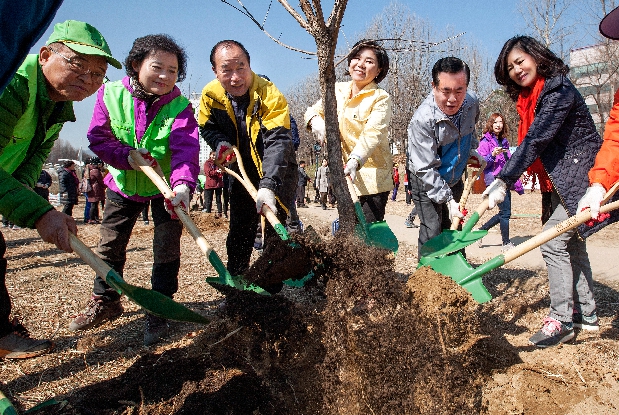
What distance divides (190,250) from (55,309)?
2.70 meters

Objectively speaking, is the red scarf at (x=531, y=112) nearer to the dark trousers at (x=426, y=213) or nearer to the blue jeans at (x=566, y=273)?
the blue jeans at (x=566, y=273)

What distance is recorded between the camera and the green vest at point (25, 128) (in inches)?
89.0

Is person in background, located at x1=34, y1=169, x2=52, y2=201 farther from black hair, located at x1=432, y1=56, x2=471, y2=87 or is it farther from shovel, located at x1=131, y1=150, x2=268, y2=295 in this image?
black hair, located at x1=432, y1=56, x2=471, y2=87

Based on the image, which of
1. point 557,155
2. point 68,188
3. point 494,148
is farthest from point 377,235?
point 68,188

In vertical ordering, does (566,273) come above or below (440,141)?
below

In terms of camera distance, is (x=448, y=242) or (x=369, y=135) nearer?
(x=448, y=242)

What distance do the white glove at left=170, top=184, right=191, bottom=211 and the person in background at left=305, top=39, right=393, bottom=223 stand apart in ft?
4.38

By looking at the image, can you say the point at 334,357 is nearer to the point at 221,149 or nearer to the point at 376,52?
the point at 221,149

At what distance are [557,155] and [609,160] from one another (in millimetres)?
407

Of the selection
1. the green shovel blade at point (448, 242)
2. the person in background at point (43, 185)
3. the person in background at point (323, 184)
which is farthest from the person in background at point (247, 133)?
the person in background at point (323, 184)

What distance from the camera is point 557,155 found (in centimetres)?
278

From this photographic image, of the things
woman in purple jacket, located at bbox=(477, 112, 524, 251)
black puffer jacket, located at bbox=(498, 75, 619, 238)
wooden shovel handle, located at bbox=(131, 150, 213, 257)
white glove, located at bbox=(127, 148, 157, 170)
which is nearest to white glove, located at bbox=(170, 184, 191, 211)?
wooden shovel handle, located at bbox=(131, 150, 213, 257)

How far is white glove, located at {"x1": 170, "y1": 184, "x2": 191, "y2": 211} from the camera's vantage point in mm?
2557

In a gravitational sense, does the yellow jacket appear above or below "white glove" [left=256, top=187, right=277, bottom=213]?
above
